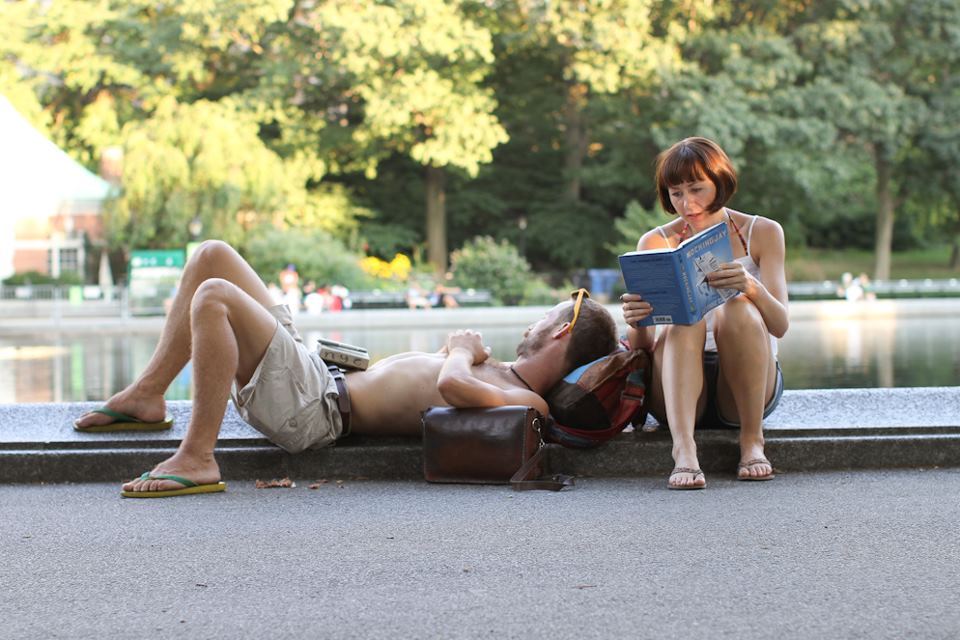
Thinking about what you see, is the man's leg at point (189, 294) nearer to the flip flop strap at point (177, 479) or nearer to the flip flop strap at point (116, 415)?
the flip flop strap at point (116, 415)

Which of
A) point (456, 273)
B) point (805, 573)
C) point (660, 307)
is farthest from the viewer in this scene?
point (456, 273)

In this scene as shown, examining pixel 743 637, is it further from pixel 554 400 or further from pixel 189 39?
pixel 189 39

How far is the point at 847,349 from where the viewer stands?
16453 millimetres

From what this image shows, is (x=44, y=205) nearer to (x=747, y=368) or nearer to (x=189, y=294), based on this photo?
(x=189, y=294)

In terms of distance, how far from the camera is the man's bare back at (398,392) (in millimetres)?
4922

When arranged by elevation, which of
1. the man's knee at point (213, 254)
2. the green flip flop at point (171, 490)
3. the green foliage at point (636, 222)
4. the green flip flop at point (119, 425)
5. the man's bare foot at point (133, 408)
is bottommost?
the green flip flop at point (171, 490)

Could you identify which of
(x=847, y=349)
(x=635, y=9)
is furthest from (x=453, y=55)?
(x=847, y=349)

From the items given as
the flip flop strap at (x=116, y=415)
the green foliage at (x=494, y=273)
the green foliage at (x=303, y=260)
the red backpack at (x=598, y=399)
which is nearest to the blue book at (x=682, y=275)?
the red backpack at (x=598, y=399)

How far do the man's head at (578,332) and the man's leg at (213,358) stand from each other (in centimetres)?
109

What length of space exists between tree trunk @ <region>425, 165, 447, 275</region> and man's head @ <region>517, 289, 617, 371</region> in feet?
110

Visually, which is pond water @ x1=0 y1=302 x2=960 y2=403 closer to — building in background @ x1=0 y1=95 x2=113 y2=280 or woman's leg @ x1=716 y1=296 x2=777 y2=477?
building in background @ x1=0 y1=95 x2=113 y2=280

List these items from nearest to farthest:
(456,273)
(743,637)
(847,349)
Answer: (743,637)
(847,349)
(456,273)

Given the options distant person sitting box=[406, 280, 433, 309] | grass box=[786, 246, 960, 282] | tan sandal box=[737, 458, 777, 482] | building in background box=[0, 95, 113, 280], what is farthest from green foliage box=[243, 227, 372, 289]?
tan sandal box=[737, 458, 777, 482]

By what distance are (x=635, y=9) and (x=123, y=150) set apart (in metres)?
14.2
